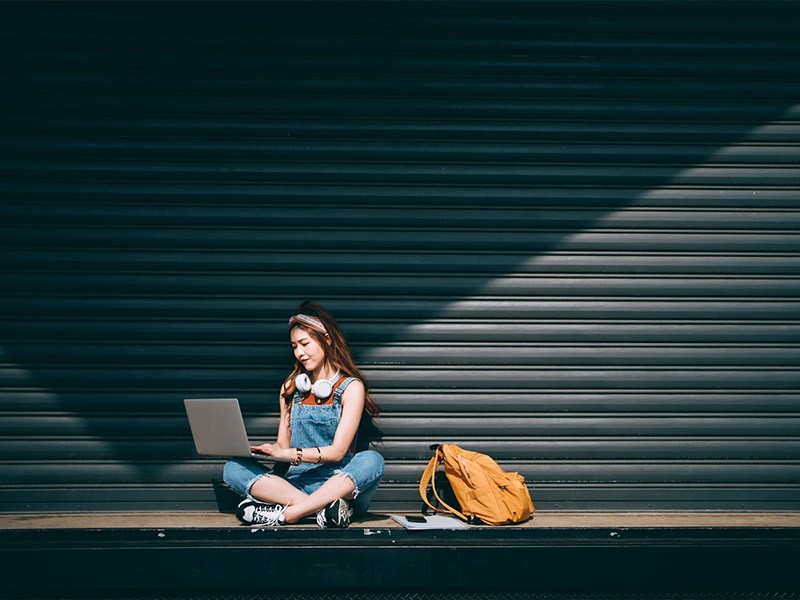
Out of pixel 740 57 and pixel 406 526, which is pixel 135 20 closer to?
pixel 406 526

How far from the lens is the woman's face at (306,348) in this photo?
4.23 m

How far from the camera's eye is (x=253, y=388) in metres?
4.70

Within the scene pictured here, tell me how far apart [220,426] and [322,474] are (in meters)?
0.72

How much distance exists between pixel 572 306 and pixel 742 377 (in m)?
1.33

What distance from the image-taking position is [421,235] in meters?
4.78

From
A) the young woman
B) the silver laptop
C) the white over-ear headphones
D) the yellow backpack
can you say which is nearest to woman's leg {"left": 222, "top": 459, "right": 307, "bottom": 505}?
the young woman

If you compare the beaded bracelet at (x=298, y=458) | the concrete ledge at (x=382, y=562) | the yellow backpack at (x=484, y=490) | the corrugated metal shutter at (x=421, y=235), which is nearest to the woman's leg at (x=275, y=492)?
the beaded bracelet at (x=298, y=458)

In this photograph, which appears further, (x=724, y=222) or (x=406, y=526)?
(x=724, y=222)

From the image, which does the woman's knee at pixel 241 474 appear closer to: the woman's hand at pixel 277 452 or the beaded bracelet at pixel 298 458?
→ the woman's hand at pixel 277 452

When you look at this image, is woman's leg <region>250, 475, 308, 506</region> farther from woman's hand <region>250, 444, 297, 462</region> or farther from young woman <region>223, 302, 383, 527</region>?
woman's hand <region>250, 444, 297, 462</region>

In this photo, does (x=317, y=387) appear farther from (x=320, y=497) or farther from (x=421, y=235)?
(x=421, y=235)

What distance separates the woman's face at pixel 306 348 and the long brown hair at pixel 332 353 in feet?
0.21

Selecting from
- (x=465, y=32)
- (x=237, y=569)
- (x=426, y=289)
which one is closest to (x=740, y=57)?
(x=465, y=32)

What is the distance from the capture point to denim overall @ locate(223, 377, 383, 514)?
402cm
